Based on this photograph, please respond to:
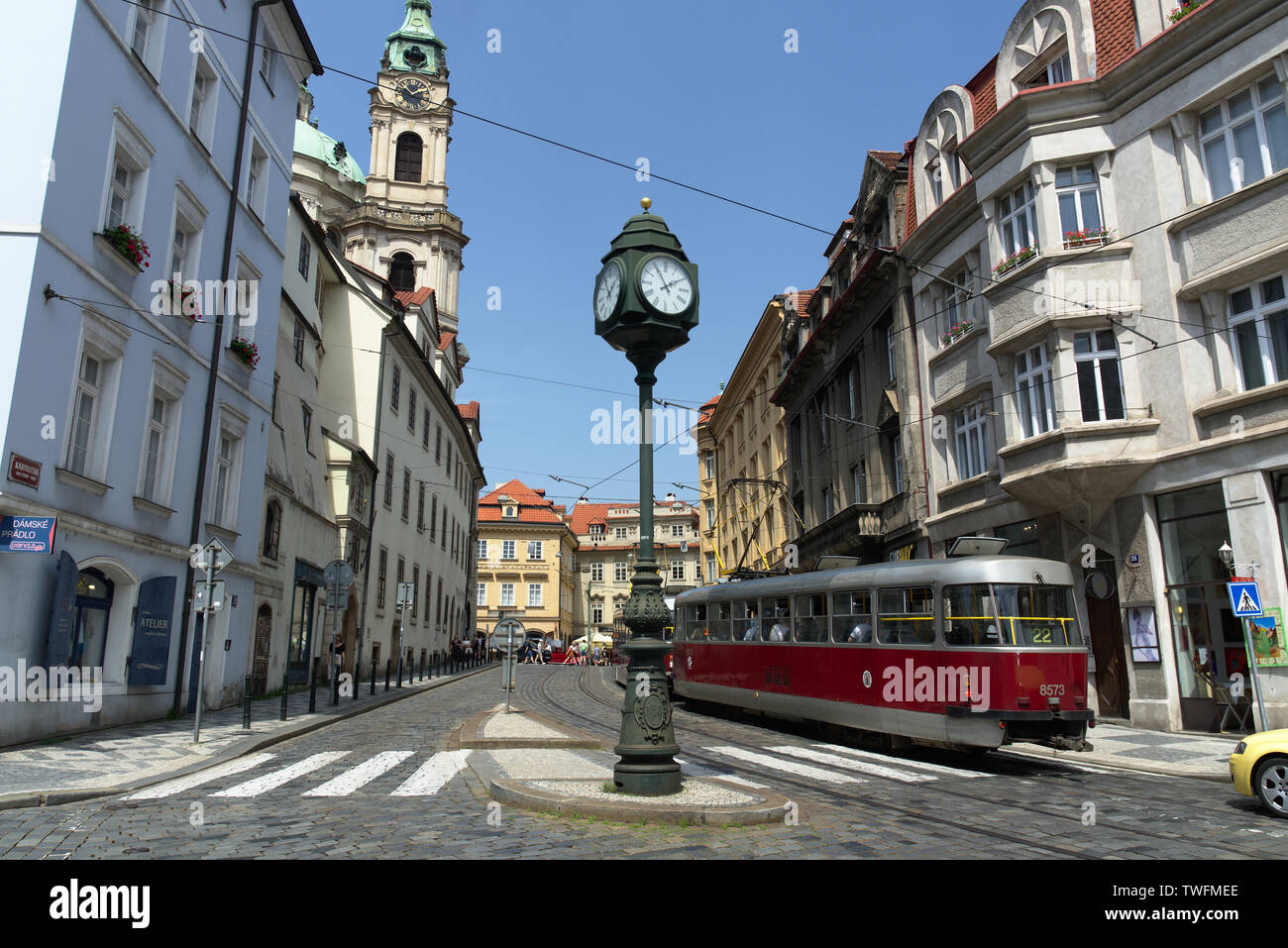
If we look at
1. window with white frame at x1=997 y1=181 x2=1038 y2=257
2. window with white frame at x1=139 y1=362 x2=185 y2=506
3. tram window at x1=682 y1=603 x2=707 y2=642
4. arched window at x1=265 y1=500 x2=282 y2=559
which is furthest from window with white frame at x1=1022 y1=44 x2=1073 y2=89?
arched window at x1=265 y1=500 x2=282 y2=559

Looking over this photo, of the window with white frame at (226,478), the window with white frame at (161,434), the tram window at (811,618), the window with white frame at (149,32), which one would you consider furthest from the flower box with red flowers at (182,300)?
the tram window at (811,618)

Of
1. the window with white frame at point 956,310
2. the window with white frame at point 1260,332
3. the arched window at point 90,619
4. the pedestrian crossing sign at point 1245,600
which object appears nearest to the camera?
the pedestrian crossing sign at point 1245,600

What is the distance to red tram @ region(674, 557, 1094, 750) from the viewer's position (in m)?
11.7

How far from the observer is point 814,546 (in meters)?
32.4

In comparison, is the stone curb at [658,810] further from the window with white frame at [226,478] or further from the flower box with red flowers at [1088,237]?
the flower box with red flowers at [1088,237]

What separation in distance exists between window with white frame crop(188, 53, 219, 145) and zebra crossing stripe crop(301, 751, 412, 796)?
1245 centimetres

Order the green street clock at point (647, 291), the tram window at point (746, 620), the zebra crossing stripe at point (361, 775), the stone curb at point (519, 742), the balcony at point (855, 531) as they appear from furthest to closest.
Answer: the balcony at point (855, 531) → the tram window at point (746, 620) → the stone curb at point (519, 742) → the zebra crossing stripe at point (361, 775) → the green street clock at point (647, 291)

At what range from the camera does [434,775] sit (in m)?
10.1

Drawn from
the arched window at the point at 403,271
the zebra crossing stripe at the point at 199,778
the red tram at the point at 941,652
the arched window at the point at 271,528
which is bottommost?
the zebra crossing stripe at the point at 199,778

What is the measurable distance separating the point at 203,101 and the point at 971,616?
17.1 metres

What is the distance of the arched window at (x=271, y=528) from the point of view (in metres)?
21.7

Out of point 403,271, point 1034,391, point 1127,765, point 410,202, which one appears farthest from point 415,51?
point 1127,765

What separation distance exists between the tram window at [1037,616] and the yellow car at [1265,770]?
3325mm

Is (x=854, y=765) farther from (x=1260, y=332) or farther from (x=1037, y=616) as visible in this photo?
(x=1260, y=332)
